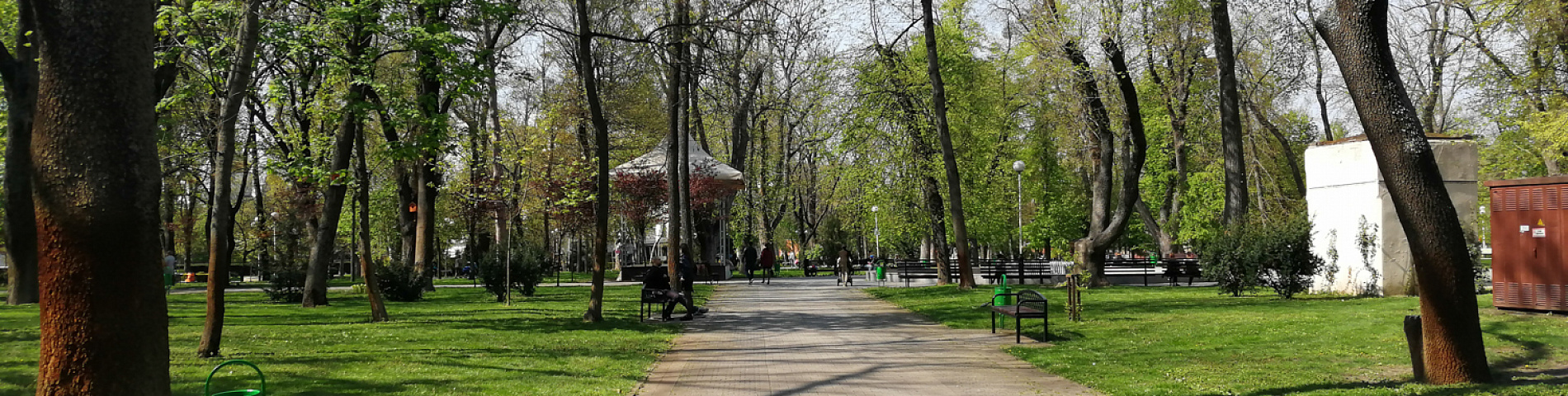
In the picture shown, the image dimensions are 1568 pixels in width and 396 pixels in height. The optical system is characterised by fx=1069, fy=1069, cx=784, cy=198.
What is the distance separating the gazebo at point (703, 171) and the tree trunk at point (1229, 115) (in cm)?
1644

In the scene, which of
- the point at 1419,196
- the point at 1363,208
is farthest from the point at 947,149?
the point at 1419,196

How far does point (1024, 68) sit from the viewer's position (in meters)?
28.1

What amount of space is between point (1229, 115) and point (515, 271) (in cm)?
1630

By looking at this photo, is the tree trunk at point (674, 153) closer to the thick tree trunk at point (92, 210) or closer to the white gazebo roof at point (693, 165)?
the white gazebo roof at point (693, 165)

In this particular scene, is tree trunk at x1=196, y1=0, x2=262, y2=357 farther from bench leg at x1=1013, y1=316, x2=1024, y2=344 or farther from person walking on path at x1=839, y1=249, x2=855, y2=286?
person walking on path at x1=839, y1=249, x2=855, y2=286

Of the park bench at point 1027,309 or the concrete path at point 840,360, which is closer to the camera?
the concrete path at point 840,360

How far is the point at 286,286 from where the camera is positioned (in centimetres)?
2323

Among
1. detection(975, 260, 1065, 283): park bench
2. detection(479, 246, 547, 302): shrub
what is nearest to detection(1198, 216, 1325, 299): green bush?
detection(975, 260, 1065, 283): park bench

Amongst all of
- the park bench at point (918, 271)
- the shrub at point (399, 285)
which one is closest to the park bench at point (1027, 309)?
the shrub at point (399, 285)

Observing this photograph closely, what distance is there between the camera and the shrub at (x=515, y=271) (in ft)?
77.3

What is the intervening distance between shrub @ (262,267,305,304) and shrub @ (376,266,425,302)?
1.62 m

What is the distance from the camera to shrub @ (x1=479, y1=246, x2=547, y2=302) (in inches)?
927

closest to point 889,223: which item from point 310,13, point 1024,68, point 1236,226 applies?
point 1024,68

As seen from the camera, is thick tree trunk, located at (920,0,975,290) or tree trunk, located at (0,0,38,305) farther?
thick tree trunk, located at (920,0,975,290)
